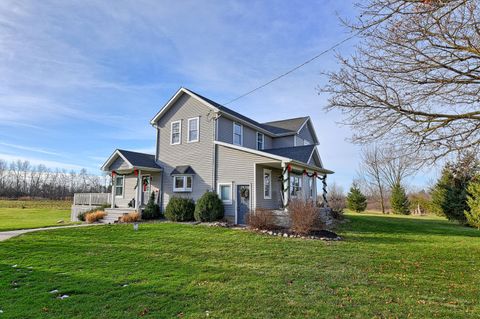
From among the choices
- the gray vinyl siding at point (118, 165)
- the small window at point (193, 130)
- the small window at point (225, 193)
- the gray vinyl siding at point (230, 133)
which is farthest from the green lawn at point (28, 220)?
the gray vinyl siding at point (230, 133)

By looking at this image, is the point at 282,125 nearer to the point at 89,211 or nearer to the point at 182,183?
the point at 182,183

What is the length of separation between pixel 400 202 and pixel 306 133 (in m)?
17.1

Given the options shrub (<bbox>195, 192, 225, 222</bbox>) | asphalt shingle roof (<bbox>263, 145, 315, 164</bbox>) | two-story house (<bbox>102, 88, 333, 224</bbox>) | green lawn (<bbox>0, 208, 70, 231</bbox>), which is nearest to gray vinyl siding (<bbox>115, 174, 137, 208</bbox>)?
two-story house (<bbox>102, 88, 333, 224</bbox>)

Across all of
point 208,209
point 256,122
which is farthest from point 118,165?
point 256,122

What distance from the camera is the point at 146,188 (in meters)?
20.4

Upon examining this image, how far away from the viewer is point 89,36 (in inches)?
536

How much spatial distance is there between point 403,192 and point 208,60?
97.7 feet

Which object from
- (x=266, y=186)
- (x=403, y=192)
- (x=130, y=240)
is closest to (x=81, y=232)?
(x=130, y=240)

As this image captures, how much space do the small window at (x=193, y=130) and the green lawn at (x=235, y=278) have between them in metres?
8.30

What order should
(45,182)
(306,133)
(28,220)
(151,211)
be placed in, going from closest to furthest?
1. (151,211)
2. (28,220)
3. (306,133)
4. (45,182)

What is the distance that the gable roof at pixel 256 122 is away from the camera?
62.6ft

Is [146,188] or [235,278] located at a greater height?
[146,188]

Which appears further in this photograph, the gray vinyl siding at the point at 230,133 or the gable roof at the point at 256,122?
the gable roof at the point at 256,122

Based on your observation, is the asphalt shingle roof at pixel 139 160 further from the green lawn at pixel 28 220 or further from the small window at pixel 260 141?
the small window at pixel 260 141
